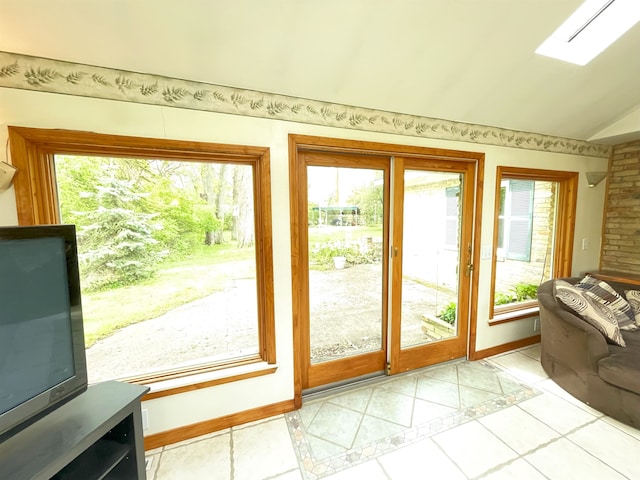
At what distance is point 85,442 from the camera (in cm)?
95

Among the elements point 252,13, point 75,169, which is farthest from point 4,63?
point 252,13

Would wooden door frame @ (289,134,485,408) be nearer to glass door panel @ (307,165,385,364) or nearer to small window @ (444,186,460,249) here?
glass door panel @ (307,165,385,364)

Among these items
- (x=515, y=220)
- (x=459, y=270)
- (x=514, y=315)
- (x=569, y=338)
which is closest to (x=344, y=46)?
(x=459, y=270)

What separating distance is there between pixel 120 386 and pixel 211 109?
63.0 inches

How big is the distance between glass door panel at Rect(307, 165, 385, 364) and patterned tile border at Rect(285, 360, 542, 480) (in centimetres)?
53

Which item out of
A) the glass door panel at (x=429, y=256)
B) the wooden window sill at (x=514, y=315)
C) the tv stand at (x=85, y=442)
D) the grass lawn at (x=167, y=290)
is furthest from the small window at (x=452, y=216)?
the tv stand at (x=85, y=442)

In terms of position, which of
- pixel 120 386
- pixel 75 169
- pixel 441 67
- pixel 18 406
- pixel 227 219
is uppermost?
pixel 441 67

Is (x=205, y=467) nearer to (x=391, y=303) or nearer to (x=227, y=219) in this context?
(x=227, y=219)

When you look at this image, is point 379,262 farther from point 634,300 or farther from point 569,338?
point 634,300

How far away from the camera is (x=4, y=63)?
1.22 meters

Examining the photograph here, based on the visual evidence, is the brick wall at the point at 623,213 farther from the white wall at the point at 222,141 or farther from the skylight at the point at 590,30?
the skylight at the point at 590,30

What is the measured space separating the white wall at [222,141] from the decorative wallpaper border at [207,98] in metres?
0.04

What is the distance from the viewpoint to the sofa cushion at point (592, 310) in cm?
195

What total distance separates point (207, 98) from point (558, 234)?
3841mm
